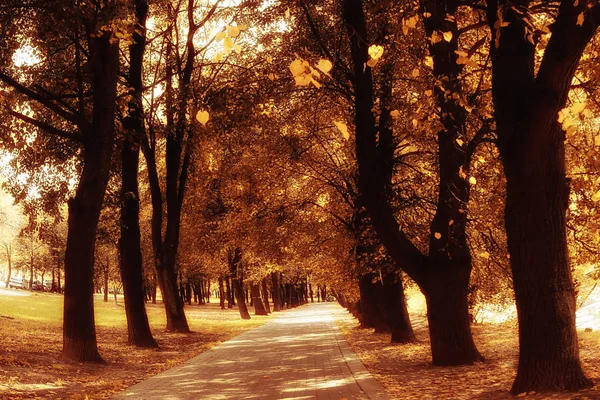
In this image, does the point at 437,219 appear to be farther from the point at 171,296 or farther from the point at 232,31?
the point at 171,296

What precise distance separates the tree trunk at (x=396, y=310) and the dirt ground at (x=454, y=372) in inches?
16.5

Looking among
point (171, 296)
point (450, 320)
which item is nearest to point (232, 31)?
point (450, 320)

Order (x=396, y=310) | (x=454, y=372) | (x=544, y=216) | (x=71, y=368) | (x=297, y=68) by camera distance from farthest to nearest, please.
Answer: (x=396, y=310) → (x=71, y=368) → (x=454, y=372) → (x=544, y=216) → (x=297, y=68)

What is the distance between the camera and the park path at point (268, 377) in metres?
9.51

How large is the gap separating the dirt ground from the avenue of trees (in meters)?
A: 0.52

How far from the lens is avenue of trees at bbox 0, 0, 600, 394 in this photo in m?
7.02

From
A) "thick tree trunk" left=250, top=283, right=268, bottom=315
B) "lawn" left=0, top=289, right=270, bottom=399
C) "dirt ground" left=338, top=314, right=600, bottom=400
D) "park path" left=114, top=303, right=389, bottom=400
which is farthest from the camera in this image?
"thick tree trunk" left=250, top=283, right=268, bottom=315

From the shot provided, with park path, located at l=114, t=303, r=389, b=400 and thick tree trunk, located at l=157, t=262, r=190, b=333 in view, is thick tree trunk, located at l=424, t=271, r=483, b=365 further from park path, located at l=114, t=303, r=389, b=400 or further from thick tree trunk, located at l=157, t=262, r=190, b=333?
thick tree trunk, located at l=157, t=262, r=190, b=333

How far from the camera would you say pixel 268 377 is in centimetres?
1170

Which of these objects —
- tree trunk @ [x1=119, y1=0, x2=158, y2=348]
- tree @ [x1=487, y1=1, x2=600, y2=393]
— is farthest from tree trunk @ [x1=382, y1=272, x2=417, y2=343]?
tree @ [x1=487, y1=1, x2=600, y2=393]

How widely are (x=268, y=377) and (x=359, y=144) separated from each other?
489 cm

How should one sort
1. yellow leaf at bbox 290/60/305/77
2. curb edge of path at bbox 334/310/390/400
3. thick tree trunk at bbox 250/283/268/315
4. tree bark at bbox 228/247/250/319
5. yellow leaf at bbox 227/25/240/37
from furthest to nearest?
thick tree trunk at bbox 250/283/268/315 → tree bark at bbox 228/247/250/319 → curb edge of path at bbox 334/310/390/400 → yellow leaf at bbox 227/25/240/37 → yellow leaf at bbox 290/60/305/77

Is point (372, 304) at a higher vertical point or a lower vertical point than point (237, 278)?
lower

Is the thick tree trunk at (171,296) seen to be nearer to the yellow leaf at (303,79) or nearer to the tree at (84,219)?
the tree at (84,219)
